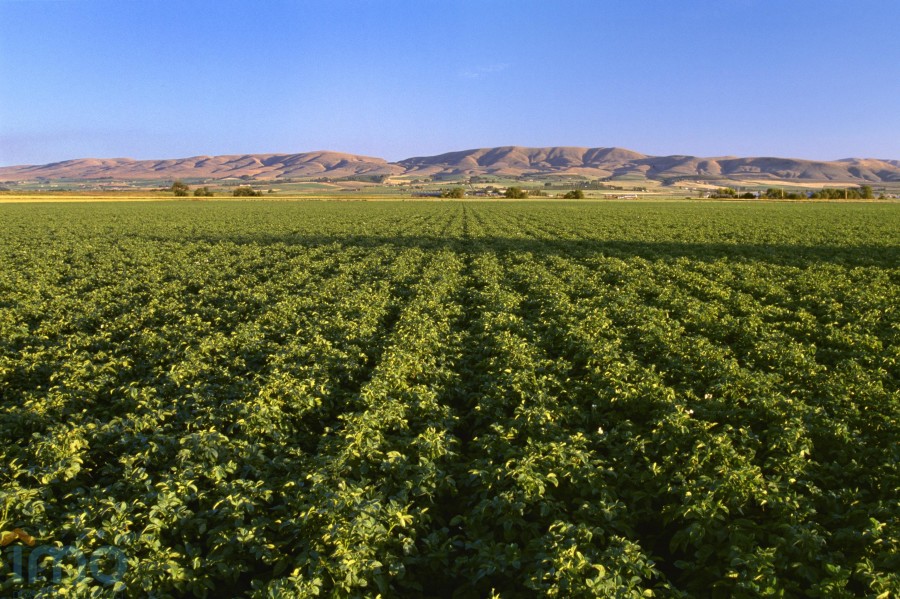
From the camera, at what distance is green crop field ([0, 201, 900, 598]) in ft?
15.9

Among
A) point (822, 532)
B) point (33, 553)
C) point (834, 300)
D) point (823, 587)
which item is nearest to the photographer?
point (823, 587)

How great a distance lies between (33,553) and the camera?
15.7ft

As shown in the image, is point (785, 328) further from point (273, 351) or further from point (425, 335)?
point (273, 351)

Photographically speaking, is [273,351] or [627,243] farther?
[627,243]

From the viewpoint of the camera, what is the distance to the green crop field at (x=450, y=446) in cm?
484

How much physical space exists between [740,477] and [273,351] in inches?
362

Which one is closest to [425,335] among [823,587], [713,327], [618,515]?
[618,515]

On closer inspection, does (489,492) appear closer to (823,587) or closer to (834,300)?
(823,587)

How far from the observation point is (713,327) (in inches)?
518

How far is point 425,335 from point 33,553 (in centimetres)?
792

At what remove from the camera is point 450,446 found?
739 centimetres

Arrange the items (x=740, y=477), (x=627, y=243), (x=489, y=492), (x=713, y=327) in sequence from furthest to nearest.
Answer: (x=627, y=243) → (x=713, y=327) → (x=489, y=492) → (x=740, y=477)

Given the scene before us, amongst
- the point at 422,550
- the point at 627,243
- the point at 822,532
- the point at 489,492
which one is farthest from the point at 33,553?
the point at 627,243

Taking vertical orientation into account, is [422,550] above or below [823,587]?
below
